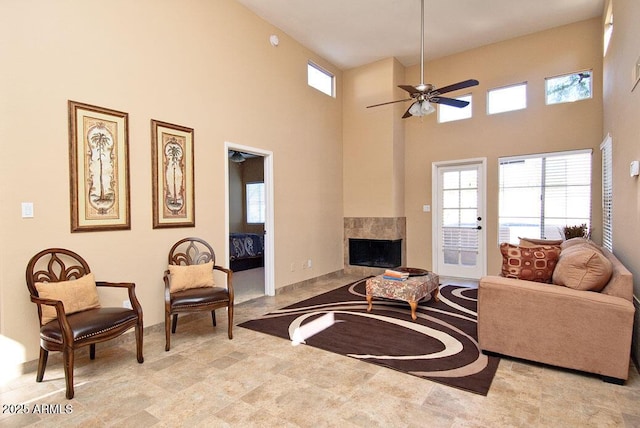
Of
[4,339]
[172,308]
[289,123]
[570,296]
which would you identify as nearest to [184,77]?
[289,123]

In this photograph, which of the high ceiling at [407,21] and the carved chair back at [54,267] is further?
the high ceiling at [407,21]

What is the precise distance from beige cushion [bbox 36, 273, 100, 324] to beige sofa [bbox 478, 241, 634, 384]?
329 cm

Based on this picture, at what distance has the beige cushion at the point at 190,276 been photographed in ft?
11.1

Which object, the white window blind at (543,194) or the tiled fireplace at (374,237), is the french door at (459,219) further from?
the tiled fireplace at (374,237)

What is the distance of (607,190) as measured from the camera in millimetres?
4309

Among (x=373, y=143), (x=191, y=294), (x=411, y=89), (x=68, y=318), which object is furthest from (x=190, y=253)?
(x=373, y=143)

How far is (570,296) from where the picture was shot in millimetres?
2467

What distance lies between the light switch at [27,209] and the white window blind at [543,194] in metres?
6.26

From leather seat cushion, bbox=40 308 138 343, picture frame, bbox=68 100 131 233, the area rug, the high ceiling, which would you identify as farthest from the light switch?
the high ceiling

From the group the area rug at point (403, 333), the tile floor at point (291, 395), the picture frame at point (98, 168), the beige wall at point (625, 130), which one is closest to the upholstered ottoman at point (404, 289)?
the area rug at point (403, 333)

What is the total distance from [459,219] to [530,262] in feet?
10.1

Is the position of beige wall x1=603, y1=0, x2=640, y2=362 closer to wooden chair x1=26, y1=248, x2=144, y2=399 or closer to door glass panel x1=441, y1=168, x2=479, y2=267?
door glass panel x1=441, y1=168, x2=479, y2=267

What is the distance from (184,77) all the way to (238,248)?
3.88m

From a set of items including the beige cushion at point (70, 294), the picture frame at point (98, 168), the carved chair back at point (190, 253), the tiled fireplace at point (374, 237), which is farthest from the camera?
the tiled fireplace at point (374, 237)
